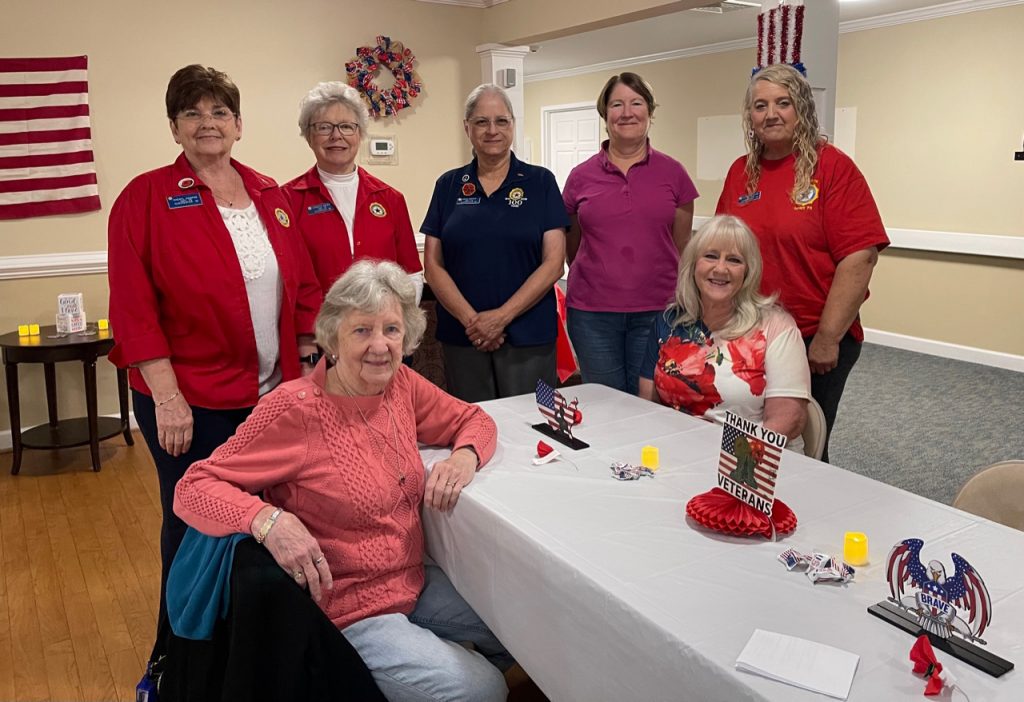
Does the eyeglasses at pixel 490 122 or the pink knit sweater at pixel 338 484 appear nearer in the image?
the pink knit sweater at pixel 338 484

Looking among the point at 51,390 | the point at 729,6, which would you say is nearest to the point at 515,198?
the point at 51,390

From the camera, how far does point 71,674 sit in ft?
7.54

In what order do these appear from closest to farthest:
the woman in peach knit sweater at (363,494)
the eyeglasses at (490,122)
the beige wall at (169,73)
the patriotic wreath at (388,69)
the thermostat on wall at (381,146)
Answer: the woman in peach knit sweater at (363,494)
the eyeglasses at (490,122)
the beige wall at (169,73)
the patriotic wreath at (388,69)
the thermostat on wall at (381,146)

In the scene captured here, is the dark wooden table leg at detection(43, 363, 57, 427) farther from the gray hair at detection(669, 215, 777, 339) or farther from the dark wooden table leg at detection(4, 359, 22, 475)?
the gray hair at detection(669, 215, 777, 339)

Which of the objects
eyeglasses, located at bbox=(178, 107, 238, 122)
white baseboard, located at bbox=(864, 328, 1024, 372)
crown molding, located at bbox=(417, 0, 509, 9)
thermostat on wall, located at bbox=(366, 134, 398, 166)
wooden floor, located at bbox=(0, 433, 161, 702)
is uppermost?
crown molding, located at bbox=(417, 0, 509, 9)

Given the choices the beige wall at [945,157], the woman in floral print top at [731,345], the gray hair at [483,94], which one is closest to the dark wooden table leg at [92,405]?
the gray hair at [483,94]

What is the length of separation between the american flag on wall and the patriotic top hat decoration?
3.20 metres

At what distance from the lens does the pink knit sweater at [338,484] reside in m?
1.53

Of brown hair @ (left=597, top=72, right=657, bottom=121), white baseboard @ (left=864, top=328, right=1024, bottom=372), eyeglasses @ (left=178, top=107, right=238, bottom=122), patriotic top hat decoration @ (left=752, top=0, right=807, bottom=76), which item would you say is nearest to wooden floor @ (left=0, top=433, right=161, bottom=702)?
eyeglasses @ (left=178, top=107, right=238, bottom=122)

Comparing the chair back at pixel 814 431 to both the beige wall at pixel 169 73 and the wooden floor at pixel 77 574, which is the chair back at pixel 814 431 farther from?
the beige wall at pixel 169 73

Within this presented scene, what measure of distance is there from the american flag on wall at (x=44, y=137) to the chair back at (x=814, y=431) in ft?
12.1

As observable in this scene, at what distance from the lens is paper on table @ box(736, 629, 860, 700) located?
994 millimetres

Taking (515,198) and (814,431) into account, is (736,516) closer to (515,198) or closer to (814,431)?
(814,431)

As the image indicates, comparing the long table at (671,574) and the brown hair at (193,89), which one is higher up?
the brown hair at (193,89)
